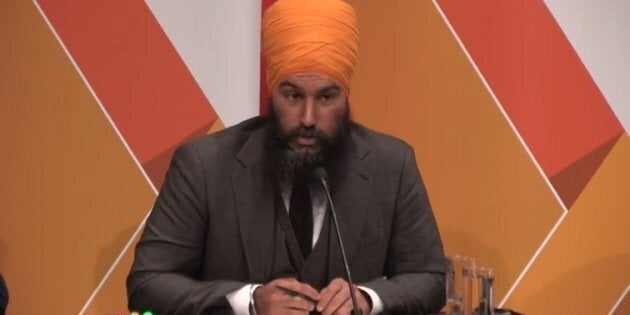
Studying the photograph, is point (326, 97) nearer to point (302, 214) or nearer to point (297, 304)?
point (302, 214)

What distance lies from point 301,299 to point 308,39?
2.30 feet

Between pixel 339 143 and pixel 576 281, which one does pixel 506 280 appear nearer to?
pixel 576 281

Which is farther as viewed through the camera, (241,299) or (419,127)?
(419,127)

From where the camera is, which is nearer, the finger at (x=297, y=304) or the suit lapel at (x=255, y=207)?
the finger at (x=297, y=304)

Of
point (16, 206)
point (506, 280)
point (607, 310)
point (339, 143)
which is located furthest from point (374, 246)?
point (16, 206)

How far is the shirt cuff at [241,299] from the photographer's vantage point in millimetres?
2363

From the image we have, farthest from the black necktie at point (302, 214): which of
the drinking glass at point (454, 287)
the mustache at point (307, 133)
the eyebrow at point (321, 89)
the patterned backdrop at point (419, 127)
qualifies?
the patterned backdrop at point (419, 127)

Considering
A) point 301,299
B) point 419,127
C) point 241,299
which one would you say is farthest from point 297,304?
point 419,127

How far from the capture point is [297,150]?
258 centimetres

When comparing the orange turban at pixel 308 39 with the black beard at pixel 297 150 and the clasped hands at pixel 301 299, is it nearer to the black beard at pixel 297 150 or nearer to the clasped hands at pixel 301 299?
the black beard at pixel 297 150

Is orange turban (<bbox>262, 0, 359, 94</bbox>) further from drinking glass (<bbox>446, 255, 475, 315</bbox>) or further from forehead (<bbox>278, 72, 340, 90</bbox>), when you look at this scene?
drinking glass (<bbox>446, 255, 475, 315</bbox>)

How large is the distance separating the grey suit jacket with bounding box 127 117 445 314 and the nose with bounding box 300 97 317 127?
0.22 metres

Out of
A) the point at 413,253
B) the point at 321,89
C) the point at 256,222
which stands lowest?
the point at 413,253

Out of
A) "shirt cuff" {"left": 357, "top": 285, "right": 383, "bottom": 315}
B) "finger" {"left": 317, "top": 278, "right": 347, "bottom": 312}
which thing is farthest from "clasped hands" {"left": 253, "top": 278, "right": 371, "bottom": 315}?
"shirt cuff" {"left": 357, "top": 285, "right": 383, "bottom": 315}
